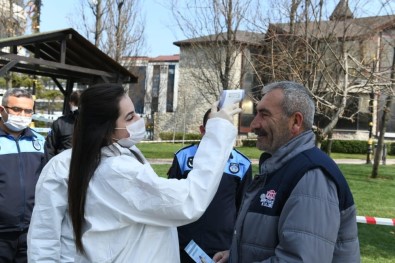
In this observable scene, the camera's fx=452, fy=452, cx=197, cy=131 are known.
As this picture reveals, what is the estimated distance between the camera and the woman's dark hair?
199 cm

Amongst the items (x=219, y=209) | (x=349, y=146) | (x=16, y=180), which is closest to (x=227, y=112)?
(x=219, y=209)

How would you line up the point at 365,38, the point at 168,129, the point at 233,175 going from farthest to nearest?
the point at 168,129 < the point at 365,38 < the point at 233,175

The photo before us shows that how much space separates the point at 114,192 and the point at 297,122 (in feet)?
2.88

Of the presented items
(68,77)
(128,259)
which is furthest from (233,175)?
(68,77)

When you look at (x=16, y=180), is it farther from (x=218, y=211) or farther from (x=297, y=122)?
(x=297, y=122)

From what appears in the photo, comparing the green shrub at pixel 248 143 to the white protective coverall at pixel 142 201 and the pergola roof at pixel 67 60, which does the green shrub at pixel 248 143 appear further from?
the white protective coverall at pixel 142 201

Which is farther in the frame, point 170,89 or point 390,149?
point 170,89

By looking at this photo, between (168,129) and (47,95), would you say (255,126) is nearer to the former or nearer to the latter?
(47,95)

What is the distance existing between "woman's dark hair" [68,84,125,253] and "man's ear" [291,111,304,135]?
31.7 inches

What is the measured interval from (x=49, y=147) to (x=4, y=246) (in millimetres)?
2326

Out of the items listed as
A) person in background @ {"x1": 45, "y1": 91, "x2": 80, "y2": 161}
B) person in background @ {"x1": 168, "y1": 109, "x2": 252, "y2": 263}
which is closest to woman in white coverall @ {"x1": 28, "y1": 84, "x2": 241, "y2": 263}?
person in background @ {"x1": 168, "y1": 109, "x2": 252, "y2": 263}

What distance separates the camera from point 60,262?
2.19m

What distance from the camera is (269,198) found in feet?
6.38

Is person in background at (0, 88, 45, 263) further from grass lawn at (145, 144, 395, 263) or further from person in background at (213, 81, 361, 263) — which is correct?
grass lawn at (145, 144, 395, 263)
